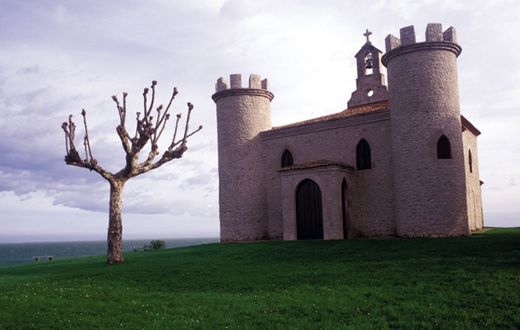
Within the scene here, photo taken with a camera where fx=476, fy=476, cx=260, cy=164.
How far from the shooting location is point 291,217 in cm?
2711

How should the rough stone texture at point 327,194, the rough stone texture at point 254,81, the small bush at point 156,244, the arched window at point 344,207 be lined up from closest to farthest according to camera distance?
1. the rough stone texture at point 327,194
2. the arched window at point 344,207
3. the rough stone texture at point 254,81
4. the small bush at point 156,244

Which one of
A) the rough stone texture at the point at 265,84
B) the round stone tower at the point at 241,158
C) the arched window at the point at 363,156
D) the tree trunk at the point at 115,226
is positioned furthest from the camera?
the rough stone texture at the point at 265,84

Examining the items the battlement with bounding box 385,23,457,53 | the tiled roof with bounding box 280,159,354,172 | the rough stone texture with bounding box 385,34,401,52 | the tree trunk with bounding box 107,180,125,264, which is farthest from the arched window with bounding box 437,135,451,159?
the tree trunk with bounding box 107,180,125,264

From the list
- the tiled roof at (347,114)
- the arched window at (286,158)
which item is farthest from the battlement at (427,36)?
the arched window at (286,158)

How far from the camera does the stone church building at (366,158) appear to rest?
23922 mm

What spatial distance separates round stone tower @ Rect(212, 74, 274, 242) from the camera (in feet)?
98.9

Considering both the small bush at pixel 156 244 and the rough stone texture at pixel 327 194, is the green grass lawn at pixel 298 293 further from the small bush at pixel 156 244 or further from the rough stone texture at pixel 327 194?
the small bush at pixel 156 244

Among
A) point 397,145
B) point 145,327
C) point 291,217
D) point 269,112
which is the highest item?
point 269,112

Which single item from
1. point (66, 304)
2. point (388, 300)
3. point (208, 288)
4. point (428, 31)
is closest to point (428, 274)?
point (388, 300)

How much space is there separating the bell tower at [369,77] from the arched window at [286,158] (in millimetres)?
6656

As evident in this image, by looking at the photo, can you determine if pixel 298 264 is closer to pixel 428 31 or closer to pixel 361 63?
pixel 428 31

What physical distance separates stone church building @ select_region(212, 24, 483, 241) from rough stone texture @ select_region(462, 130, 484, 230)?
8 centimetres

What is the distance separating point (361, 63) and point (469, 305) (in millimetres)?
24335

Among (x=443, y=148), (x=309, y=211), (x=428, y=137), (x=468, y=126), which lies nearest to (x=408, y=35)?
(x=428, y=137)
